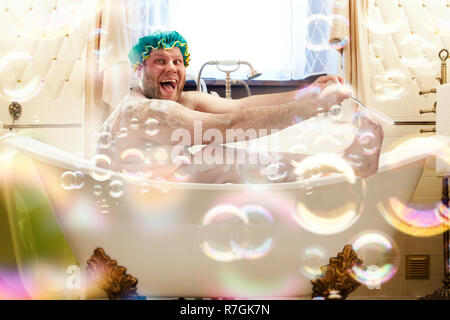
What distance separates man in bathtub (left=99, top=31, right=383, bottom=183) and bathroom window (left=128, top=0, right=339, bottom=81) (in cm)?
68

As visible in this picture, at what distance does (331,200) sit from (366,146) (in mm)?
222

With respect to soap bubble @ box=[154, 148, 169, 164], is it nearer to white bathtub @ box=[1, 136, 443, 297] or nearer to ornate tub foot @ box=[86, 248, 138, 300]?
white bathtub @ box=[1, 136, 443, 297]

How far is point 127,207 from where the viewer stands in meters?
1.37

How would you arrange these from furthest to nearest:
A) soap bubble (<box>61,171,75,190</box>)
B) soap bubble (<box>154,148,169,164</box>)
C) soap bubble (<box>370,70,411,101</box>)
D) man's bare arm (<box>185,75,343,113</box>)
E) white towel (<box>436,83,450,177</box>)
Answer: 1. soap bubble (<box>370,70,411,101</box>)
2. white towel (<box>436,83,450,177</box>)
3. man's bare arm (<box>185,75,343,113</box>)
4. soap bubble (<box>154,148,169,164</box>)
5. soap bubble (<box>61,171,75,190</box>)

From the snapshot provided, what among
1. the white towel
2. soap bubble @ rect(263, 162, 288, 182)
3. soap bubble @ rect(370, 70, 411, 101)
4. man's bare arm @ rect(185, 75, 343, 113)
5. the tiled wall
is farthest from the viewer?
soap bubble @ rect(370, 70, 411, 101)

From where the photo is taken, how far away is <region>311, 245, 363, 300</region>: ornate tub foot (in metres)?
1.43

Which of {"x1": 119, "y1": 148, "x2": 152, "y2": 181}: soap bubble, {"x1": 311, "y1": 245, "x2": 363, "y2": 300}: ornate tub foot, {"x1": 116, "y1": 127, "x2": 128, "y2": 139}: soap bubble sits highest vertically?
{"x1": 116, "y1": 127, "x2": 128, "y2": 139}: soap bubble

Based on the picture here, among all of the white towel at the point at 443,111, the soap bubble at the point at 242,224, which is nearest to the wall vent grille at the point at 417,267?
the white towel at the point at 443,111

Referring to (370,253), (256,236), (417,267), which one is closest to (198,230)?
(256,236)

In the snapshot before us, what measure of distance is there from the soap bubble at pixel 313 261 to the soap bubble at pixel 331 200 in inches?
2.7

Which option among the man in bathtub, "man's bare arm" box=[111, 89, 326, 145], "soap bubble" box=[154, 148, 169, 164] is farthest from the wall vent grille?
"soap bubble" box=[154, 148, 169, 164]

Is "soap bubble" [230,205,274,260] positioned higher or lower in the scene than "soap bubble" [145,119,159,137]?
lower
